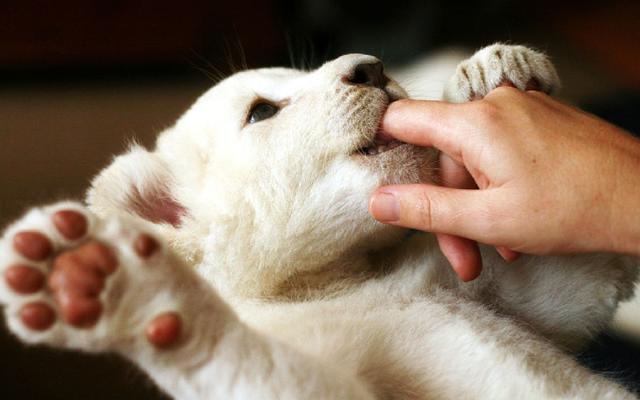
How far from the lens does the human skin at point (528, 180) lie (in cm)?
116

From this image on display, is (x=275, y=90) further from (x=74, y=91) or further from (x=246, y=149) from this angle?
(x=74, y=91)

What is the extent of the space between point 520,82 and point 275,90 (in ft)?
1.86

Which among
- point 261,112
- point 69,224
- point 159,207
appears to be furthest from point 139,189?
point 69,224

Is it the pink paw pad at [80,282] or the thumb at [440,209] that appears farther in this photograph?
the thumb at [440,209]

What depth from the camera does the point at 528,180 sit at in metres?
1.15

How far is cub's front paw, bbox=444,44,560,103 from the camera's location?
1.45 metres

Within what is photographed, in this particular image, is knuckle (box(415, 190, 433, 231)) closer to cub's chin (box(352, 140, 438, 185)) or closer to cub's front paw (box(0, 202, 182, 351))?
cub's chin (box(352, 140, 438, 185))

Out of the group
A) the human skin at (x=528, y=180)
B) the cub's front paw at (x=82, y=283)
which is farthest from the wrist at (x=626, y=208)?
the cub's front paw at (x=82, y=283)

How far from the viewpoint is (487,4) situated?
357 cm

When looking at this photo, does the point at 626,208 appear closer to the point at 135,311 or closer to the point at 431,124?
the point at 431,124

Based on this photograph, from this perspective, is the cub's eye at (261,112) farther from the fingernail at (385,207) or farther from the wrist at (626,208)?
the wrist at (626,208)

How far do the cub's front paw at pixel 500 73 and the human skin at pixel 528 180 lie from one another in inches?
7.0

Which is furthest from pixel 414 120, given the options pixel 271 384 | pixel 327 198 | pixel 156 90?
pixel 156 90

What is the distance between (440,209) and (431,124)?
0.16 metres
